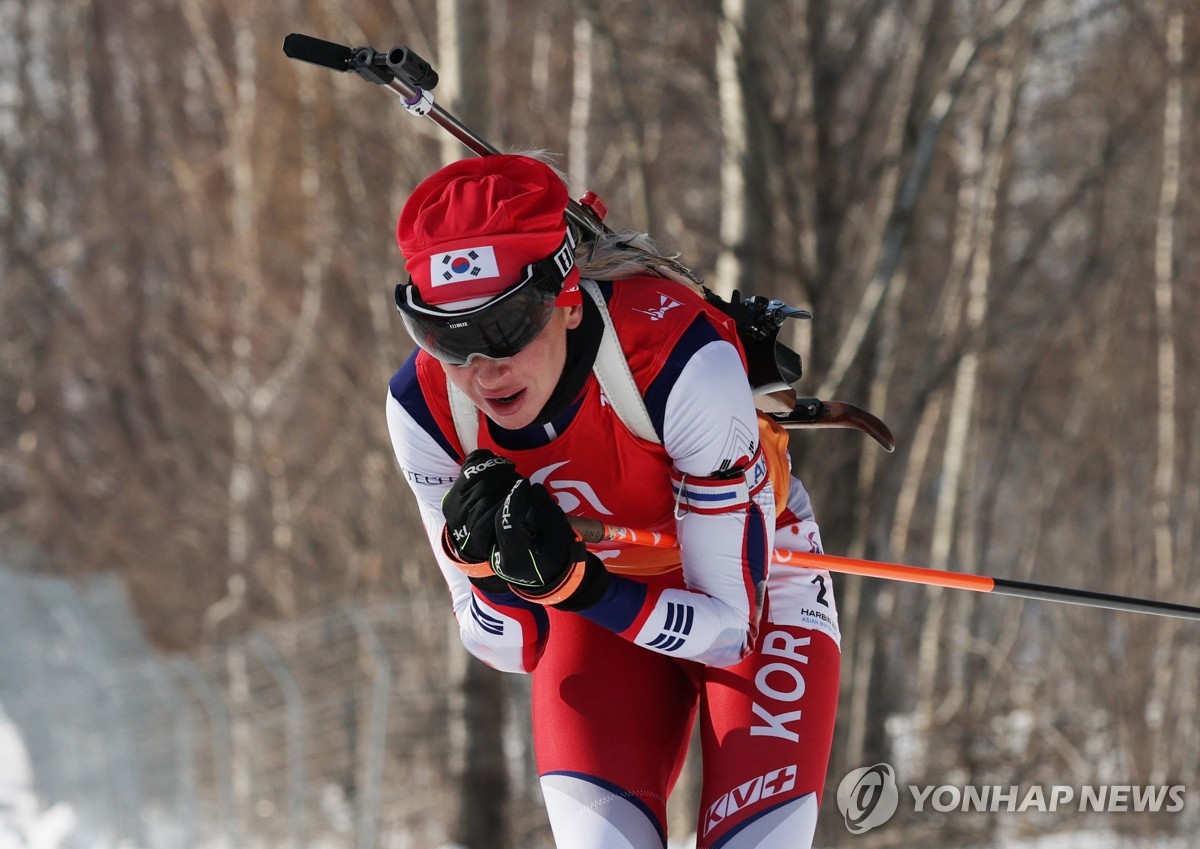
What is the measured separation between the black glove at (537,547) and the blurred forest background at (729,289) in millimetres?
3815

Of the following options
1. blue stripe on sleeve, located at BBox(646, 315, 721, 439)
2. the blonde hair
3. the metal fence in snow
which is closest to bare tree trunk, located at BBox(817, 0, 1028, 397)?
the metal fence in snow

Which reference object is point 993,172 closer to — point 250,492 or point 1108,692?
point 1108,692

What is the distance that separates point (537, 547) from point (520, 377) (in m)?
0.33

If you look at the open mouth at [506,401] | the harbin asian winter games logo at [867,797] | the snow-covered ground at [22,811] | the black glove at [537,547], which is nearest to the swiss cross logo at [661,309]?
the open mouth at [506,401]

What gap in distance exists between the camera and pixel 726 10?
6.36 meters

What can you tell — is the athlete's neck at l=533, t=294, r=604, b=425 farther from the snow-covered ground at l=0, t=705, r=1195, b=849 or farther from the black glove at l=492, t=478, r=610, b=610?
the snow-covered ground at l=0, t=705, r=1195, b=849

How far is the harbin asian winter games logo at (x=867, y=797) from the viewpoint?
3.58 m

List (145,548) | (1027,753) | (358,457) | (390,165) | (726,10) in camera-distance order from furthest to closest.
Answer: (145,548) < (358,457) < (390,165) < (1027,753) < (726,10)

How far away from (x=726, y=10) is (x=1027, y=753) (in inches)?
274

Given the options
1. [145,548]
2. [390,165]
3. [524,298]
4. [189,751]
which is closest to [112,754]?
[189,751]

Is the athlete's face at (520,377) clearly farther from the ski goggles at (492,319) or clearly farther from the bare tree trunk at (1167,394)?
the bare tree trunk at (1167,394)

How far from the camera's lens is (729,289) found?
20.5 ft

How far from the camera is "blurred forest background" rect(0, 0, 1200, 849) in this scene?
704 cm

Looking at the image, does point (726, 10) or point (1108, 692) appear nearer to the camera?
point (726, 10)
